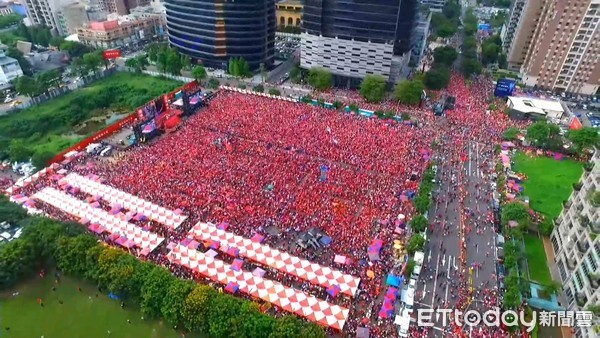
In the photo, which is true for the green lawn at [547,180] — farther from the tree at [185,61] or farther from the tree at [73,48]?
the tree at [73,48]

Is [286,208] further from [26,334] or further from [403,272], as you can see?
[26,334]

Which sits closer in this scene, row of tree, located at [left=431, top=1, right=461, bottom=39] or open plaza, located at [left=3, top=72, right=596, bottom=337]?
open plaza, located at [left=3, top=72, right=596, bottom=337]

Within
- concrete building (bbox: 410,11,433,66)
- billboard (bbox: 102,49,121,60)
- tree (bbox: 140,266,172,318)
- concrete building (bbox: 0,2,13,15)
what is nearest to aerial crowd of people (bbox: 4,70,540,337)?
tree (bbox: 140,266,172,318)

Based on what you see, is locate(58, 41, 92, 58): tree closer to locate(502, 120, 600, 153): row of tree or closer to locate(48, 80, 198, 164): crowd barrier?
locate(48, 80, 198, 164): crowd barrier

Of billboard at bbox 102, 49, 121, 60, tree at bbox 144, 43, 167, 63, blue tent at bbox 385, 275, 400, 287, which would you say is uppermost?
billboard at bbox 102, 49, 121, 60

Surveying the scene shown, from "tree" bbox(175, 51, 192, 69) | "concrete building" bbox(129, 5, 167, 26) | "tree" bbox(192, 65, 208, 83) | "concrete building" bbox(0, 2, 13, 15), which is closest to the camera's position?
"tree" bbox(192, 65, 208, 83)

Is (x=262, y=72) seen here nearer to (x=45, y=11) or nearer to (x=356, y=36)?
(x=356, y=36)
